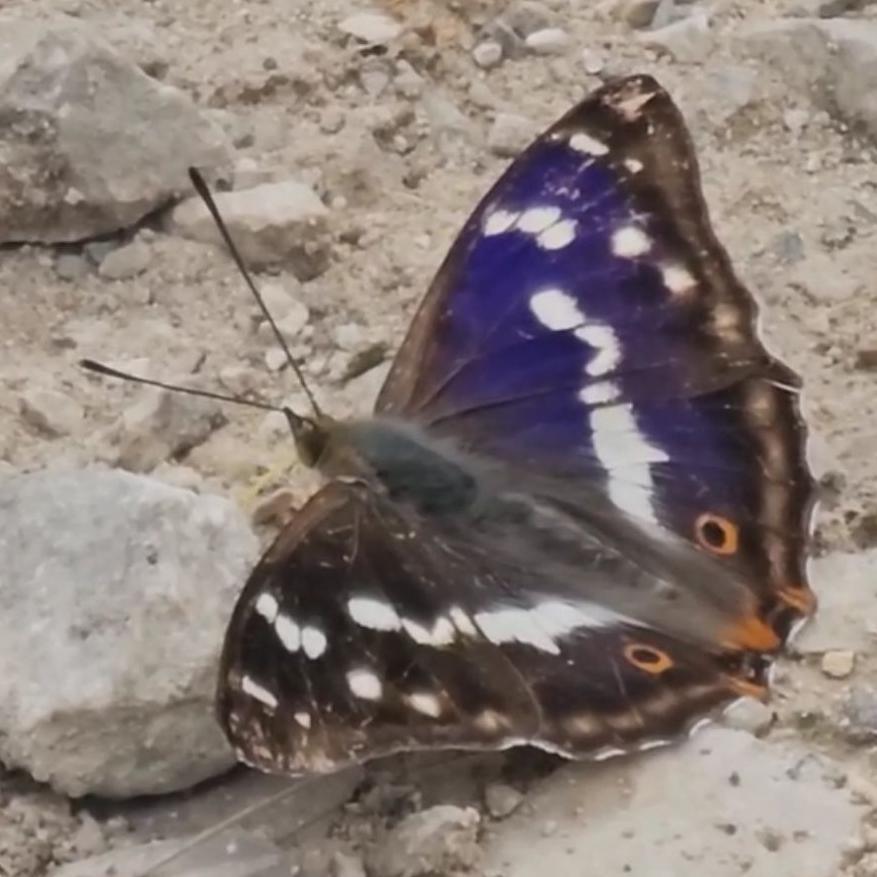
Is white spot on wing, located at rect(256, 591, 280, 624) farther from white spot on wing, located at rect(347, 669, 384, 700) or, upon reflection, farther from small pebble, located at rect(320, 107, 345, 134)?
small pebble, located at rect(320, 107, 345, 134)

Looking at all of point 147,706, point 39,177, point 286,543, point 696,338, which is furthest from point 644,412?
point 39,177

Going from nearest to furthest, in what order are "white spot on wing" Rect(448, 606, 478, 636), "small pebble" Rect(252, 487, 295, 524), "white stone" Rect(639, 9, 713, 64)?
"white spot on wing" Rect(448, 606, 478, 636), "small pebble" Rect(252, 487, 295, 524), "white stone" Rect(639, 9, 713, 64)

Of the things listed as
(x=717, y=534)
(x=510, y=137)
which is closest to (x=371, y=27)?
(x=510, y=137)

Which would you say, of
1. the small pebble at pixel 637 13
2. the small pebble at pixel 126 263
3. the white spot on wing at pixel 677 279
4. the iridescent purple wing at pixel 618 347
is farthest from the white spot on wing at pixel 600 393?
the small pebble at pixel 637 13

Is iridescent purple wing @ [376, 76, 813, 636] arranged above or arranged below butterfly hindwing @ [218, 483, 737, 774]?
above

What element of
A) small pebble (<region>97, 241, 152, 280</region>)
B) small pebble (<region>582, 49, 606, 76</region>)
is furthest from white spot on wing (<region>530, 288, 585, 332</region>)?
small pebble (<region>582, 49, 606, 76</region>)

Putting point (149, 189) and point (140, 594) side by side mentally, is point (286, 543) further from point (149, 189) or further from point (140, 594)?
point (149, 189)

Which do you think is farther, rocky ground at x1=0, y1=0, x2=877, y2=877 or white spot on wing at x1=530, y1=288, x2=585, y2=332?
white spot on wing at x1=530, y1=288, x2=585, y2=332
